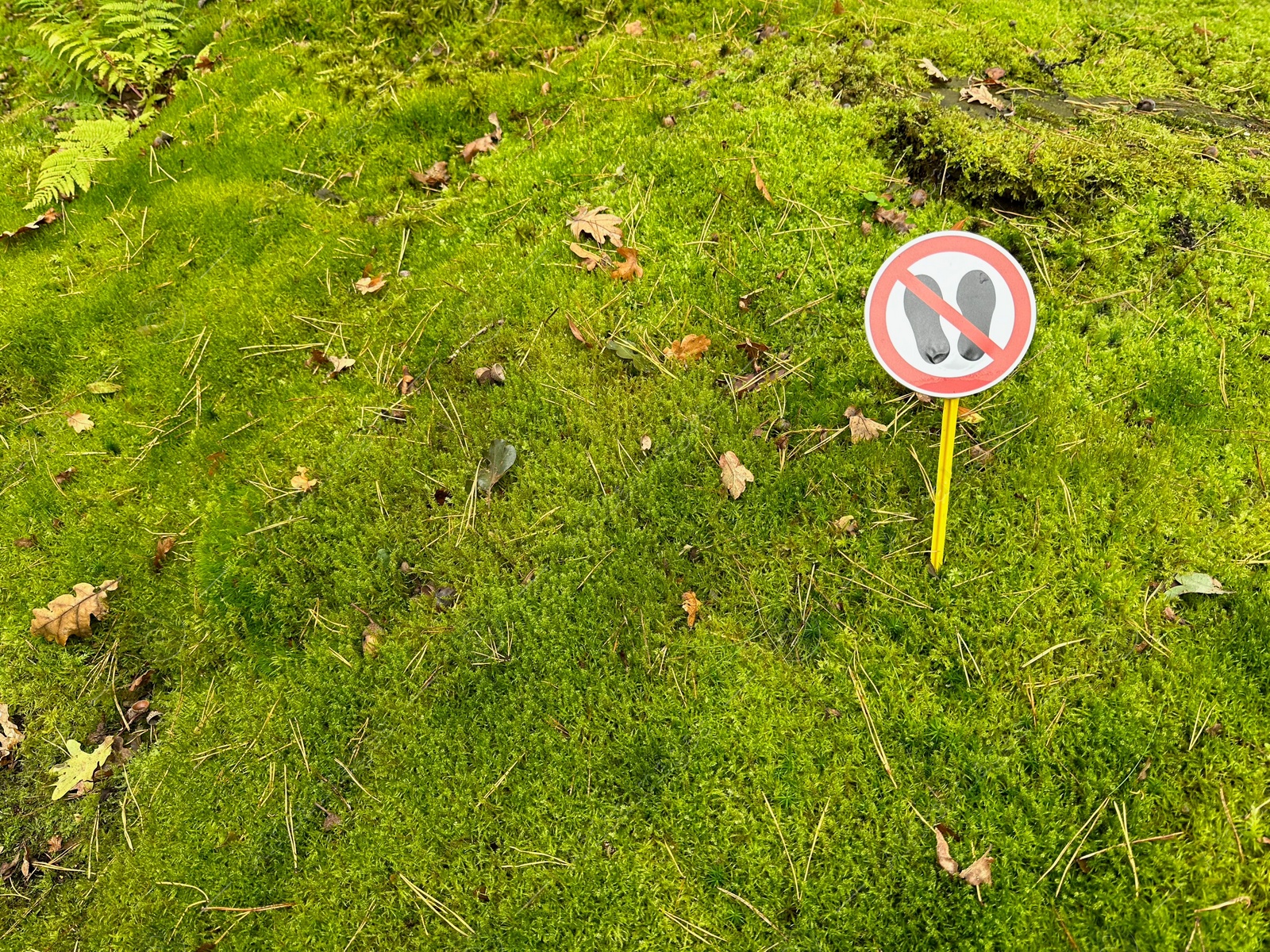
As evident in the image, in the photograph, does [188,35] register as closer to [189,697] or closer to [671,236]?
[671,236]

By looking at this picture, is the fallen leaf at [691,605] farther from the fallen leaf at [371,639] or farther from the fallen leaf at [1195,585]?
the fallen leaf at [1195,585]

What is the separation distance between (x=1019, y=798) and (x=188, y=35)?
706 centimetres

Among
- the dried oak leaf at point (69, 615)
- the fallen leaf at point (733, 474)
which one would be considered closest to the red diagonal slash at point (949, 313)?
the fallen leaf at point (733, 474)

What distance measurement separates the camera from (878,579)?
2711 mm

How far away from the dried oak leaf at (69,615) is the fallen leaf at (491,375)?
195 cm

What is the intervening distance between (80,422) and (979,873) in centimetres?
460

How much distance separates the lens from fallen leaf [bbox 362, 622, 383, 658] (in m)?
2.83

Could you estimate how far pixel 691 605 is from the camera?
2770 mm

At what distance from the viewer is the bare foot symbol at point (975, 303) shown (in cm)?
241

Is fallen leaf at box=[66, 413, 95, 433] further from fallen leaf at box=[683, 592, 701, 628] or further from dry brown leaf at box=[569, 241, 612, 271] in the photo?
fallen leaf at box=[683, 592, 701, 628]

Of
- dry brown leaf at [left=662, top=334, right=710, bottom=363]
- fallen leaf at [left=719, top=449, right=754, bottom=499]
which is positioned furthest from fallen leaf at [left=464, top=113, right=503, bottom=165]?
fallen leaf at [left=719, top=449, right=754, bottom=499]

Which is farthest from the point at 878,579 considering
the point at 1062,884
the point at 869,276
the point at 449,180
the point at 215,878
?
the point at 449,180

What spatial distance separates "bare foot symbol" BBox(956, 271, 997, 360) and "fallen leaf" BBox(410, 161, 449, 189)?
3079 mm

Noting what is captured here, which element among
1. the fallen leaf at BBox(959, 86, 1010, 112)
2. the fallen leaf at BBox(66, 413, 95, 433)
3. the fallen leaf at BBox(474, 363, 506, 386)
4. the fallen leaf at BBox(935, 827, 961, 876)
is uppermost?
the fallen leaf at BBox(959, 86, 1010, 112)
